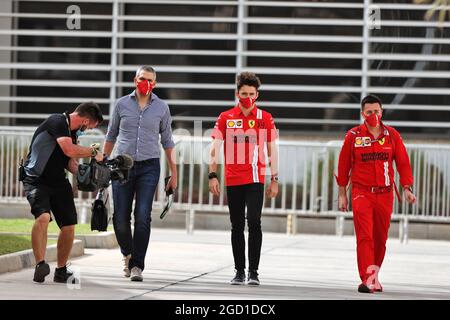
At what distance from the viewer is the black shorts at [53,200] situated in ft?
38.2

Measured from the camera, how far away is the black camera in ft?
38.3

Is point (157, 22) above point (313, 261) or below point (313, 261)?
above

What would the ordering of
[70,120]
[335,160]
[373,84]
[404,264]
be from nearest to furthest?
[70,120] < [404,264] < [335,160] < [373,84]

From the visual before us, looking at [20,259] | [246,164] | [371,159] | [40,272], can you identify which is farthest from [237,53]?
[40,272]

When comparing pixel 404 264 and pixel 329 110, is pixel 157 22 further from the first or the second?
pixel 404 264

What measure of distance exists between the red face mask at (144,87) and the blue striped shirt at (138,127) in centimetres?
11

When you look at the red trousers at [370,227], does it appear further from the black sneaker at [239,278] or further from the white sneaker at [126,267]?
the white sneaker at [126,267]

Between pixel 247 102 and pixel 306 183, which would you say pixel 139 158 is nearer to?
pixel 247 102

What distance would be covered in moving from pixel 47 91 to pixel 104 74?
3.30 feet

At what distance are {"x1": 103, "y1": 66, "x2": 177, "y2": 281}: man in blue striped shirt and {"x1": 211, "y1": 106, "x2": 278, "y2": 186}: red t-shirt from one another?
525 mm

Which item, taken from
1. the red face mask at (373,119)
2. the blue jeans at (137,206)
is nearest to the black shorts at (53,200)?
the blue jeans at (137,206)

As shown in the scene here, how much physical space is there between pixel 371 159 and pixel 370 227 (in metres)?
0.57

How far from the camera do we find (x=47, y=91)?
23516 mm
